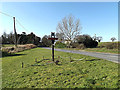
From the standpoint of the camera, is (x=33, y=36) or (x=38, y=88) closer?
(x=38, y=88)

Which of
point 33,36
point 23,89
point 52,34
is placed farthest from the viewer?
point 33,36

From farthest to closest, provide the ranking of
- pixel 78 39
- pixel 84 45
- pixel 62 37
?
pixel 62 37 → pixel 78 39 → pixel 84 45

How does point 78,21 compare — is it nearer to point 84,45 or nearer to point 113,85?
point 84,45

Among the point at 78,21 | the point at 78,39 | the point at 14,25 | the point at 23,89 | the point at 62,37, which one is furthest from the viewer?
the point at 62,37

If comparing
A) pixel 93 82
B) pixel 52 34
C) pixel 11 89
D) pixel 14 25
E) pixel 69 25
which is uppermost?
pixel 69 25

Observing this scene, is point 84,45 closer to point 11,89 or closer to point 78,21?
point 78,21

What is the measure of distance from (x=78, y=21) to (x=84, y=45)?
10787 mm

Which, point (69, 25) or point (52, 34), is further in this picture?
point (69, 25)

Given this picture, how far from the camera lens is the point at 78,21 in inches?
1251

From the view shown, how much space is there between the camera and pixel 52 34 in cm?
916

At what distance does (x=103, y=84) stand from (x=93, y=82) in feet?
1.37

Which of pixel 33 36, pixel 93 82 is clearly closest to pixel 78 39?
pixel 93 82

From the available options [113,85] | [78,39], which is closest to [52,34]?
[113,85]

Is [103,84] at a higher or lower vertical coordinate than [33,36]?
lower
